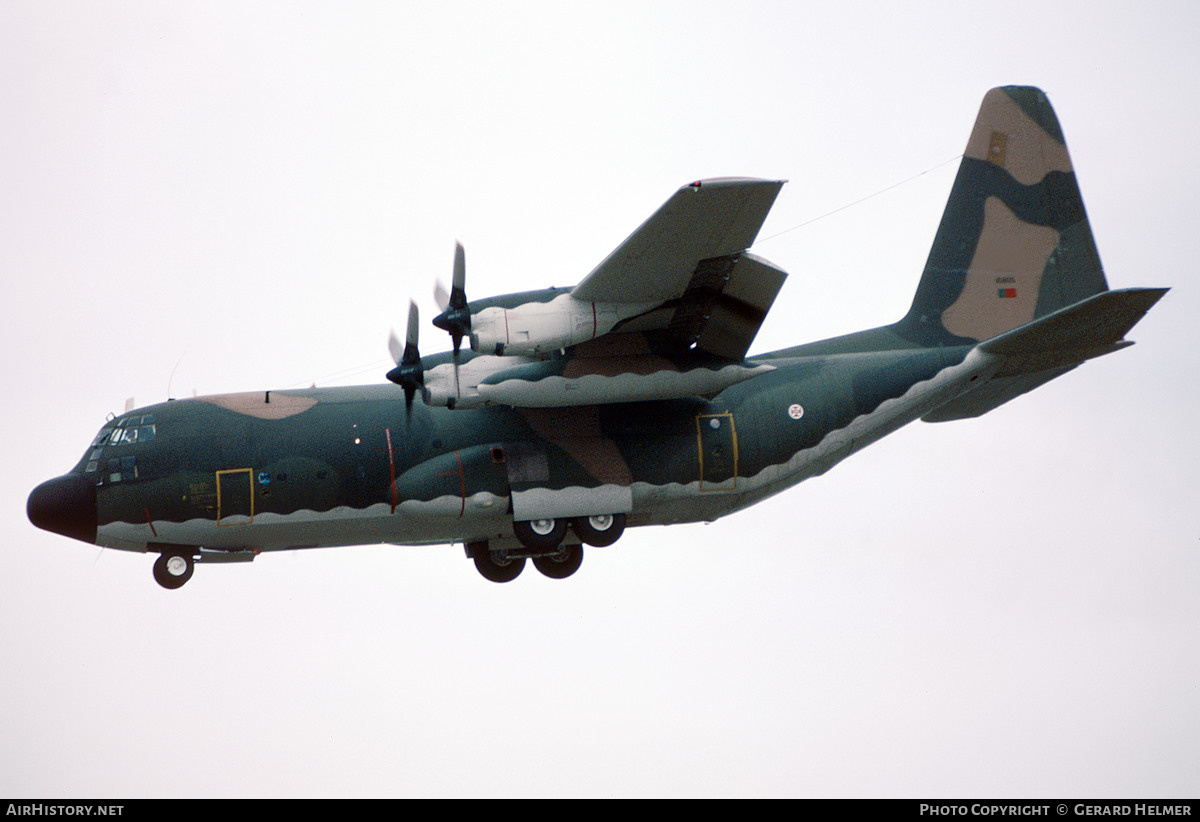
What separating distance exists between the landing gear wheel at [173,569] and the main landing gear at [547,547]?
4.81 m

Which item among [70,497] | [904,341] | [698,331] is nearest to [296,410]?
[70,497]

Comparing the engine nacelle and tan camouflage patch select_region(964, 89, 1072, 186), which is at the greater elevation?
tan camouflage patch select_region(964, 89, 1072, 186)

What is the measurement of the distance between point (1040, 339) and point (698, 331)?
5.77 metres

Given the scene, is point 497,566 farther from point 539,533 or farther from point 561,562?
point 539,533

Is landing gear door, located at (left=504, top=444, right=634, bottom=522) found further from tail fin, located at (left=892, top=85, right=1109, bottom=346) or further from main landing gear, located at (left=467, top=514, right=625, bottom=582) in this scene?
tail fin, located at (left=892, top=85, right=1109, bottom=346)

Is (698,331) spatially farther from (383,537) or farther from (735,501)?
(383,537)

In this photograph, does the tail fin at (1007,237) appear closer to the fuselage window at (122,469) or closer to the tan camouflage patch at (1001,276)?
the tan camouflage patch at (1001,276)

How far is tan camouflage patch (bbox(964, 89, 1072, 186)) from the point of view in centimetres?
2609

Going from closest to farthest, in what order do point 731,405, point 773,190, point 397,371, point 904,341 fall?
point 773,190, point 397,371, point 731,405, point 904,341

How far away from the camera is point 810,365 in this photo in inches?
945

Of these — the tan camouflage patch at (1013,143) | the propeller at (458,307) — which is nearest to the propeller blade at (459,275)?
the propeller at (458,307)

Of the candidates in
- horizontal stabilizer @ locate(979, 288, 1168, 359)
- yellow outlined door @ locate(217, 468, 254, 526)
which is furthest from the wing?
horizontal stabilizer @ locate(979, 288, 1168, 359)

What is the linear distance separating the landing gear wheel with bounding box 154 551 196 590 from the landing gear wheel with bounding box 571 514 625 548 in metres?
6.09

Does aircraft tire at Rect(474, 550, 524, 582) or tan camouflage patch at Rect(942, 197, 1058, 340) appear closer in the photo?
aircraft tire at Rect(474, 550, 524, 582)
